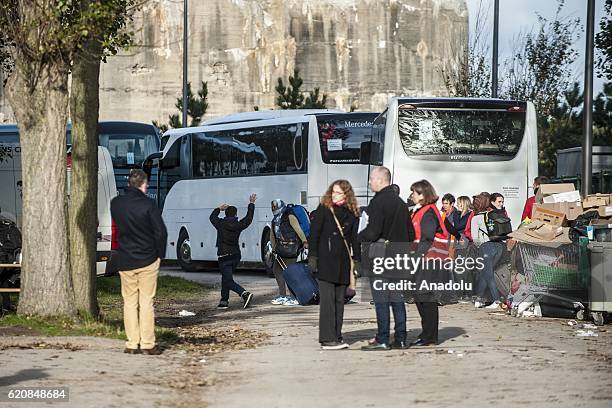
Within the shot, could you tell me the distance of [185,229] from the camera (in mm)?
36500

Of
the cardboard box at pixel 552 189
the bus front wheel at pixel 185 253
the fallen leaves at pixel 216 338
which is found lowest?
the bus front wheel at pixel 185 253

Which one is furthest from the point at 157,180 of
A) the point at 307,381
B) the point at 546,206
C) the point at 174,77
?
the point at 174,77

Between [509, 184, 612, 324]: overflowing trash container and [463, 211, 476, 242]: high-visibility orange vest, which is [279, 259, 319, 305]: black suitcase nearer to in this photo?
[463, 211, 476, 242]: high-visibility orange vest

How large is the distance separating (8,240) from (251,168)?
46.1 ft

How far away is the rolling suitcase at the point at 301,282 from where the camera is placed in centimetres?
2109

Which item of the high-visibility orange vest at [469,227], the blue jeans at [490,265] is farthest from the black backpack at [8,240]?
the high-visibility orange vest at [469,227]

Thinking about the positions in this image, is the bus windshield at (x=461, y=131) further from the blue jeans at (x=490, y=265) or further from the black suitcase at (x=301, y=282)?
the blue jeans at (x=490, y=265)

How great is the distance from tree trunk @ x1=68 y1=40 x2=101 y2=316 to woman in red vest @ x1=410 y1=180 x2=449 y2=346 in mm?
4038

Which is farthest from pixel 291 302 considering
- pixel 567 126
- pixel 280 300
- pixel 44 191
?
pixel 567 126

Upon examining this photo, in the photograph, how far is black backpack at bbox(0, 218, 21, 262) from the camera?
19234 millimetres

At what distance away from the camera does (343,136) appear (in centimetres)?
3042

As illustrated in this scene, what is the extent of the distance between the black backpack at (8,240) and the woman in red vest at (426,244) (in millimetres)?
6818

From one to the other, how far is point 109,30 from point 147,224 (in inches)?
135

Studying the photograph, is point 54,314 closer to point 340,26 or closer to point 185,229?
point 185,229
